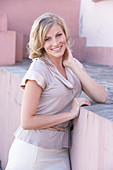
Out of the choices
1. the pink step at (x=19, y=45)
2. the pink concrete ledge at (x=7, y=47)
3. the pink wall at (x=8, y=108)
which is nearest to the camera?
the pink wall at (x=8, y=108)

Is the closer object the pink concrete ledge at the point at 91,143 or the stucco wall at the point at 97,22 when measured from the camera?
the pink concrete ledge at the point at 91,143

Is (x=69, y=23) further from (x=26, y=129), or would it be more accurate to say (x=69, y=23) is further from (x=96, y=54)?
(x=26, y=129)

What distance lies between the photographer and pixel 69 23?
6.61 meters

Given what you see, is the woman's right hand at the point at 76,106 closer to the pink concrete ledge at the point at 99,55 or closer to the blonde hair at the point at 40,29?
the blonde hair at the point at 40,29

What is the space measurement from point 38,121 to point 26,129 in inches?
4.1

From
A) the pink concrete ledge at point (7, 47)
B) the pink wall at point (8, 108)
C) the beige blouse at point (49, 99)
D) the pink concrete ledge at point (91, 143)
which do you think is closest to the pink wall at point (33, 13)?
the pink concrete ledge at point (7, 47)

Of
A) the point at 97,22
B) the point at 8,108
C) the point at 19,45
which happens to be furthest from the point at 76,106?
the point at 97,22

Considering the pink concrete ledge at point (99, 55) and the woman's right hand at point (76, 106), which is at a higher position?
the woman's right hand at point (76, 106)

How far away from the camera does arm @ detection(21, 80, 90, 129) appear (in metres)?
1.88

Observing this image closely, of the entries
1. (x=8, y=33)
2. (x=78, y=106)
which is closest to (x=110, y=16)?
(x=8, y=33)

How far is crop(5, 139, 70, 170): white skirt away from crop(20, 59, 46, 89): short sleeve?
0.47 metres

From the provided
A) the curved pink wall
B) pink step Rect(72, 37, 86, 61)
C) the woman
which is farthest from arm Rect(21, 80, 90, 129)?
the curved pink wall

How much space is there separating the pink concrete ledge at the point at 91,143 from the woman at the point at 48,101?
81 mm

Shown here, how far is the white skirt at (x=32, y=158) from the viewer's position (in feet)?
6.75
